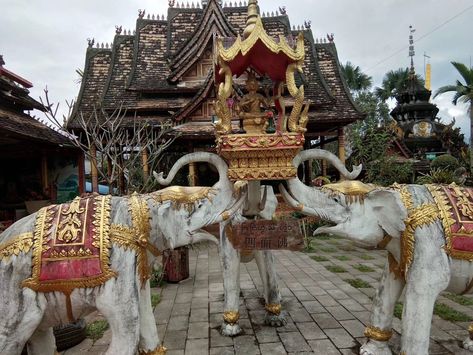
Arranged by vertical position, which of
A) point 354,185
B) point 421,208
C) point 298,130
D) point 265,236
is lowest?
point 265,236

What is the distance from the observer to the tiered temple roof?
13.5m

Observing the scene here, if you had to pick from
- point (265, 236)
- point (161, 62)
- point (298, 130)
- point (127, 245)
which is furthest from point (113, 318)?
point (161, 62)

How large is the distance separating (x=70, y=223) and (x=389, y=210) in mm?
2846

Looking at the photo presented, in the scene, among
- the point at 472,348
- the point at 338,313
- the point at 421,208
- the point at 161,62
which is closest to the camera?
the point at 421,208

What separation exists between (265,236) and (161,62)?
1407 centimetres

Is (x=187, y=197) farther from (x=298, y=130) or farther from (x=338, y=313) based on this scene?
(x=338, y=313)

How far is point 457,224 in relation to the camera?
329 centimetres

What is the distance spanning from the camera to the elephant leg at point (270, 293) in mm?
4789

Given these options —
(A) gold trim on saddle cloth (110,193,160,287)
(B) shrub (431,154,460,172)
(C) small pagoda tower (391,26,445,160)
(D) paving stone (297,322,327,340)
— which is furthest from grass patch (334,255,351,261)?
(C) small pagoda tower (391,26,445,160)

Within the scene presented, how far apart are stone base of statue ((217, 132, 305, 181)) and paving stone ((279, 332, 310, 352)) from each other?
82.7 inches

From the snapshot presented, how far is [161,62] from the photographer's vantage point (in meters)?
15.9

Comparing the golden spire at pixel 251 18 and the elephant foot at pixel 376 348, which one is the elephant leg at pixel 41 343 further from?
the golden spire at pixel 251 18

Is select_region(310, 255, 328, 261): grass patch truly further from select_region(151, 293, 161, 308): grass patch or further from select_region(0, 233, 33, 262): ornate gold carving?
select_region(0, 233, 33, 262): ornate gold carving

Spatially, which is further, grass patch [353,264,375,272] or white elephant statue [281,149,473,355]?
grass patch [353,264,375,272]
